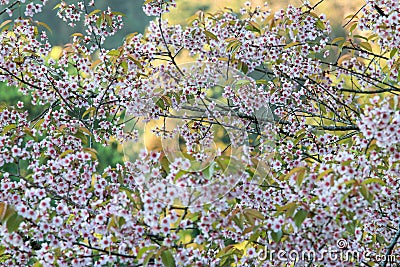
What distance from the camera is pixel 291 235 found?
1.66 meters

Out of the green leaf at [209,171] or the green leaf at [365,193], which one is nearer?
the green leaf at [365,193]

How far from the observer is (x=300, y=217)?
5.15 ft

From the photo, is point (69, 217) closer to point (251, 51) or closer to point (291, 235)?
point (291, 235)

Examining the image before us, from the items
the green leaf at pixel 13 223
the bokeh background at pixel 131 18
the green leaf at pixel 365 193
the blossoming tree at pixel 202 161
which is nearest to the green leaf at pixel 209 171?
the blossoming tree at pixel 202 161

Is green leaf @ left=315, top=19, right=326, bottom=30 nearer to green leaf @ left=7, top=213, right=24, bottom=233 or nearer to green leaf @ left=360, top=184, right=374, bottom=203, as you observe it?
green leaf @ left=360, top=184, right=374, bottom=203

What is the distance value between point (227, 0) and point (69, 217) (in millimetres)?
6565

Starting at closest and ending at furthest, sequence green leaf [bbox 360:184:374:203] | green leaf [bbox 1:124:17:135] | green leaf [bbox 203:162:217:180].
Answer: green leaf [bbox 360:184:374:203]
green leaf [bbox 203:162:217:180]
green leaf [bbox 1:124:17:135]

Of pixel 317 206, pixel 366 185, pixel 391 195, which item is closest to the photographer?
pixel 366 185

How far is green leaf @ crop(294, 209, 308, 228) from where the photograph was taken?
5.13 ft

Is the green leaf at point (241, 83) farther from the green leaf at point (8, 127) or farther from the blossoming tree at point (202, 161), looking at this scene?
the green leaf at point (8, 127)

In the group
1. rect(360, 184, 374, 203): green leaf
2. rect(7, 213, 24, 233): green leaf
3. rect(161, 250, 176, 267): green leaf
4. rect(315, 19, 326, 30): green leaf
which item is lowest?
rect(161, 250, 176, 267): green leaf

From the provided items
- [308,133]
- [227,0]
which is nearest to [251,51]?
[308,133]

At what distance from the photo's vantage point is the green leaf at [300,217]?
61.5 inches

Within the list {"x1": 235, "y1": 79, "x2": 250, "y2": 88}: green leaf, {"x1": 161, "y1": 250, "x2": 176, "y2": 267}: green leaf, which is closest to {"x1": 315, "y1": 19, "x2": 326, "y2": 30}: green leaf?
{"x1": 235, "y1": 79, "x2": 250, "y2": 88}: green leaf
